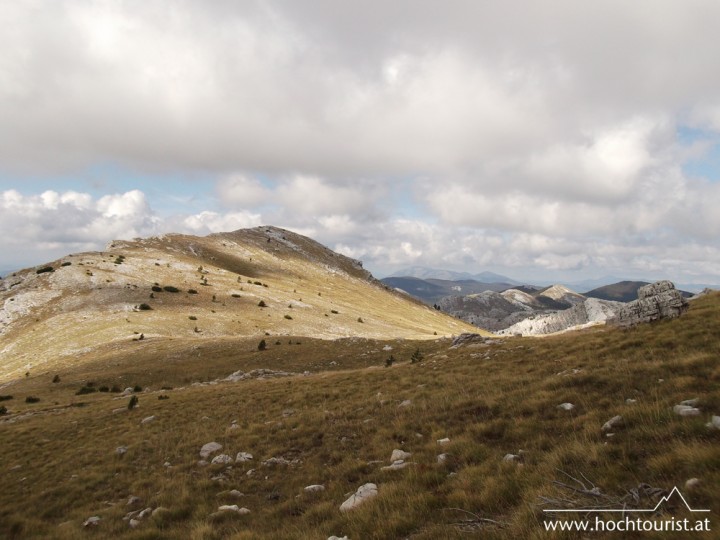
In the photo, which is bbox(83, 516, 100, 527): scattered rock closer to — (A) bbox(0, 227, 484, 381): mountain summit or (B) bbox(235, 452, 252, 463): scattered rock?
(B) bbox(235, 452, 252, 463): scattered rock

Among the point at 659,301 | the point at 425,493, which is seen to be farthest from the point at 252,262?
the point at 425,493

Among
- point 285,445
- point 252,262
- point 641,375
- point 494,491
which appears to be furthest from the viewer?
point 252,262

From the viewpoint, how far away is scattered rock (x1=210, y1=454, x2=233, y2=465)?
547 inches

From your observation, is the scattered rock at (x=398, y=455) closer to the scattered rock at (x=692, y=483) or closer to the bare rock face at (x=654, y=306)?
the scattered rock at (x=692, y=483)

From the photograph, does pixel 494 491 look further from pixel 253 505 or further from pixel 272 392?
pixel 272 392

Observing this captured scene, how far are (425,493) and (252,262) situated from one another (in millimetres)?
111835

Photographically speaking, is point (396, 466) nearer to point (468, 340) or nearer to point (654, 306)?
point (654, 306)

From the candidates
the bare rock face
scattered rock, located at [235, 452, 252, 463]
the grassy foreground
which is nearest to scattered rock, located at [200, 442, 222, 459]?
the grassy foreground

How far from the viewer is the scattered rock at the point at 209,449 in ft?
49.5

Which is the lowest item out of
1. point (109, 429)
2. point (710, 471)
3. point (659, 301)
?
point (109, 429)

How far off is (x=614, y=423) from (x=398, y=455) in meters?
5.45

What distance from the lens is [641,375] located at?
1209 centimetres

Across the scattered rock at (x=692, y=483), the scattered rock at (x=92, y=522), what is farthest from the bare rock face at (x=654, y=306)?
the scattered rock at (x=92, y=522)

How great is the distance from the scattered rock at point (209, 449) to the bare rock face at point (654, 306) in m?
24.8
